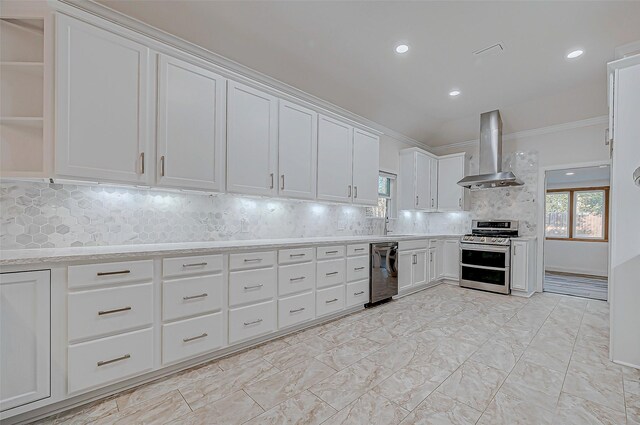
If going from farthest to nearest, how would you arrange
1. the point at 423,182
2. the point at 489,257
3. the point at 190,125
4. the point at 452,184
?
the point at 452,184 < the point at 423,182 < the point at 489,257 < the point at 190,125

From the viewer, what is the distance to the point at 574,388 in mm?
2016

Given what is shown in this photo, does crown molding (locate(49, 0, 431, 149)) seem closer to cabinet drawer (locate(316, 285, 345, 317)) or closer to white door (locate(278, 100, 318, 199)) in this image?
white door (locate(278, 100, 318, 199))

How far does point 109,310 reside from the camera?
1.82 metres

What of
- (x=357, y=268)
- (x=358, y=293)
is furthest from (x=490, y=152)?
(x=358, y=293)

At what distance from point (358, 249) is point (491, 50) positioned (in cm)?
274

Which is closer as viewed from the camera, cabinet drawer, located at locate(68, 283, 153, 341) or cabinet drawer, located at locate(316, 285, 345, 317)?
cabinet drawer, located at locate(68, 283, 153, 341)

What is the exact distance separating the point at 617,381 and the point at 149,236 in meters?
3.91

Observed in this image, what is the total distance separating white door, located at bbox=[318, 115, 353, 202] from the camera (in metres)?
3.55

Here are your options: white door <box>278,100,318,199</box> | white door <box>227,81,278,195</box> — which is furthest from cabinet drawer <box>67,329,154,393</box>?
white door <box>278,100,318,199</box>

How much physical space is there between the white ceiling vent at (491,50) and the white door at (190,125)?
2.85 m

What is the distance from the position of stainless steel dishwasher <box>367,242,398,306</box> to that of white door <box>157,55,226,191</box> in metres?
2.20

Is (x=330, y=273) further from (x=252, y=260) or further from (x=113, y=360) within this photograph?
(x=113, y=360)

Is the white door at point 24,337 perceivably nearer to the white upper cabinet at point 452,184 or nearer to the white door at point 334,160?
the white door at point 334,160

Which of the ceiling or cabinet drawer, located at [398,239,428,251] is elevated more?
the ceiling
